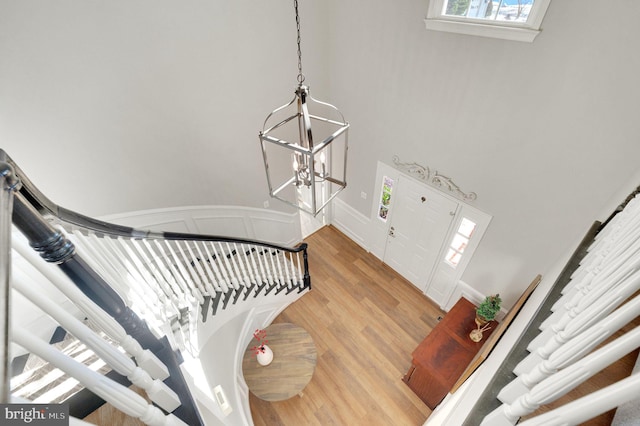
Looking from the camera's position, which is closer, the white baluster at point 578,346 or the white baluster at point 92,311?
the white baluster at point 578,346

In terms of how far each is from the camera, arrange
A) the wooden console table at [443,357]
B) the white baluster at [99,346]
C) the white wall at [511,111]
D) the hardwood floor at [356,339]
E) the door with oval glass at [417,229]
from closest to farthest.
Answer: the white baluster at [99,346]
the white wall at [511,111]
the wooden console table at [443,357]
the hardwood floor at [356,339]
the door with oval glass at [417,229]

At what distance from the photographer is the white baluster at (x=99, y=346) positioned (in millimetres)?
808

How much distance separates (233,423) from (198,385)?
100 cm

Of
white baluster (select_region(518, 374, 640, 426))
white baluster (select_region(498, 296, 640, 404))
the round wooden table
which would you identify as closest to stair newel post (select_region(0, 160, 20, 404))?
white baluster (select_region(518, 374, 640, 426))

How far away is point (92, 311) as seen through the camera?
1.13m

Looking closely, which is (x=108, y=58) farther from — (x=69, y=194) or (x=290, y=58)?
(x=290, y=58)

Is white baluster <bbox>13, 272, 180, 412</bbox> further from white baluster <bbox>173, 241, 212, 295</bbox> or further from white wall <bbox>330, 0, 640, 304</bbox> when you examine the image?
white wall <bbox>330, 0, 640, 304</bbox>

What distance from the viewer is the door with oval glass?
367 cm

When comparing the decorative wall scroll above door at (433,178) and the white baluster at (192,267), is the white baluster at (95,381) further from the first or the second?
the decorative wall scroll above door at (433,178)

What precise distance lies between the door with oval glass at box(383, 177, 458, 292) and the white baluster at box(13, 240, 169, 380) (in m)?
3.39

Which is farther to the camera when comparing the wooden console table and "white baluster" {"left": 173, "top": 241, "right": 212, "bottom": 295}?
the wooden console table

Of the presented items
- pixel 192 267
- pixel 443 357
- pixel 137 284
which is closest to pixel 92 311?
pixel 137 284

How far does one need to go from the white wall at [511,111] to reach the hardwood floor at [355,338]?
1.23 meters

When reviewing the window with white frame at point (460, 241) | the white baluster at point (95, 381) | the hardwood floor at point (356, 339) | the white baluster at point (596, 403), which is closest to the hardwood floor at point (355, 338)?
the hardwood floor at point (356, 339)
